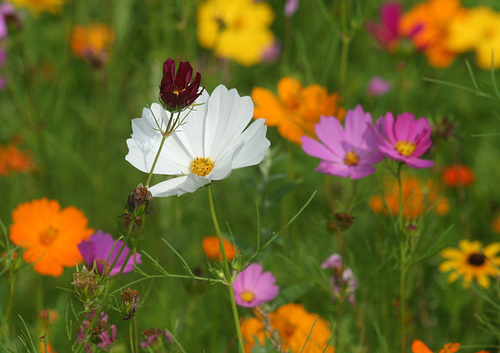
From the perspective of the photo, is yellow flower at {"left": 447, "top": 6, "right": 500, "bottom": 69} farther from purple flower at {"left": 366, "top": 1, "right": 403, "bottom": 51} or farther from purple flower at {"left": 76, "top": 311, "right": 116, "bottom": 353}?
purple flower at {"left": 76, "top": 311, "right": 116, "bottom": 353}

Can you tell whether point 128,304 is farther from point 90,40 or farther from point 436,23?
point 436,23

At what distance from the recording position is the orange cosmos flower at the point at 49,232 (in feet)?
2.80

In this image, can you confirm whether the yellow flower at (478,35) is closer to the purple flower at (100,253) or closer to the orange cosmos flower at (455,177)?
the orange cosmos flower at (455,177)

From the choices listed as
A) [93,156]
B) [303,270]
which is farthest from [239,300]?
[93,156]

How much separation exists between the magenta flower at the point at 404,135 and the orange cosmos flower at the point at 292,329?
0.26 meters

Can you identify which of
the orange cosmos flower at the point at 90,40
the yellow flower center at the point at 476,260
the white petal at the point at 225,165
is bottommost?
the yellow flower center at the point at 476,260

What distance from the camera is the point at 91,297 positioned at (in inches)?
23.3

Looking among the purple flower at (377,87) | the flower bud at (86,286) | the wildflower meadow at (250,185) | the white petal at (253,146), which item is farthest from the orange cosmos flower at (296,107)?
the purple flower at (377,87)

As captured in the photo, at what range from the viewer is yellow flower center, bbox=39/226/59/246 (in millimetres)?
893

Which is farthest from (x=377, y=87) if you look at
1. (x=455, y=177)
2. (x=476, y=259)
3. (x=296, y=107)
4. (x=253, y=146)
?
(x=253, y=146)

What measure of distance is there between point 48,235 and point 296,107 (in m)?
0.47

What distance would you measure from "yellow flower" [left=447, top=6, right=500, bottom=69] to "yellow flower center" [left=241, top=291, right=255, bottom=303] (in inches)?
50.3

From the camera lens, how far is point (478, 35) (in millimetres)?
1944

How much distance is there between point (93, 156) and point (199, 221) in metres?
0.36
